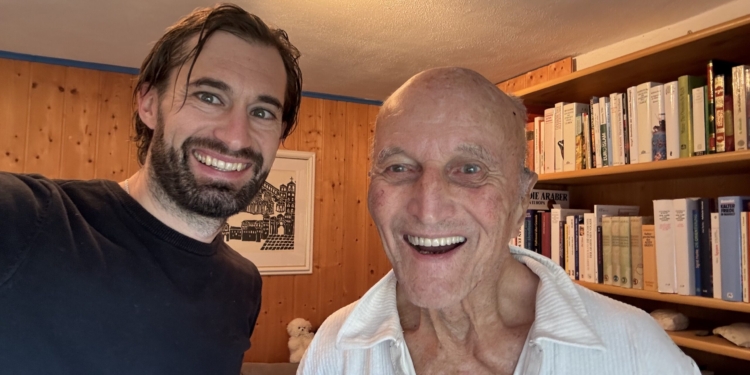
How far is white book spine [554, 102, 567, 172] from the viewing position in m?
2.13

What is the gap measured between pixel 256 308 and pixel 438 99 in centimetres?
83

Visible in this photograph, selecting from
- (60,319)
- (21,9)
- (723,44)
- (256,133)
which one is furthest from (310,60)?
(60,319)

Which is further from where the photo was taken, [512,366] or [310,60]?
[310,60]

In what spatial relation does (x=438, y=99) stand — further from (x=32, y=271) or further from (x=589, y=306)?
(x=32, y=271)

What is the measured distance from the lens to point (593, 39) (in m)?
2.39

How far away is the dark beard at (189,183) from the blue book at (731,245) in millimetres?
1428

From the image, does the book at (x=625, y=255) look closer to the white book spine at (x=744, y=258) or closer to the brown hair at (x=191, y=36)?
the white book spine at (x=744, y=258)

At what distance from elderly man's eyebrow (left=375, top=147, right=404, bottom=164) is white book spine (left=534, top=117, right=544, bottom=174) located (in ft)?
4.93

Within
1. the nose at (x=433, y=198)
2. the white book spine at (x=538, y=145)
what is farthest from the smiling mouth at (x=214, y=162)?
the white book spine at (x=538, y=145)

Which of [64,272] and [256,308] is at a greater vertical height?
[64,272]

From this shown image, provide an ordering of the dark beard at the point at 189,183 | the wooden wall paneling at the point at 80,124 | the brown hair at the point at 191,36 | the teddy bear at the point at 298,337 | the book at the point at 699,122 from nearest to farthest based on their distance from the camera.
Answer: the dark beard at the point at 189,183, the brown hair at the point at 191,36, the book at the point at 699,122, the wooden wall paneling at the point at 80,124, the teddy bear at the point at 298,337

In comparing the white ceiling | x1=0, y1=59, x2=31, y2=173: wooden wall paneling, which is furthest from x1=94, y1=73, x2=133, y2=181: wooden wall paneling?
x1=0, y1=59, x2=31, y2=173: wooden wall paneling

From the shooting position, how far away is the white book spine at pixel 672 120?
5.43 feet

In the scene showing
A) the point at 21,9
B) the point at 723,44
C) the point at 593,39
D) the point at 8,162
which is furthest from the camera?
the point at 8,162
